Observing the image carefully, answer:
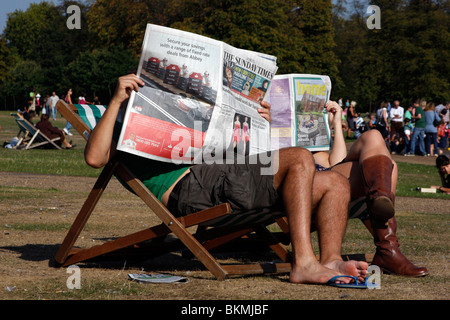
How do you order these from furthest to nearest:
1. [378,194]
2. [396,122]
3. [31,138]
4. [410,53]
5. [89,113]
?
[410,53], [396,122], [31,138], [89,113], [378,194]

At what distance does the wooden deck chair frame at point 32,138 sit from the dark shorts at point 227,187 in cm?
1444

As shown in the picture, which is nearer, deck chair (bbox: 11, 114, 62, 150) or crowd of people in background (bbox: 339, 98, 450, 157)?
deck chair (bbox: 11, 114, 62, 150)

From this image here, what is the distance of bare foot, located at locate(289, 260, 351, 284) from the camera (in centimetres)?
356

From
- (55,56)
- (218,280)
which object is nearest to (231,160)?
(218,280)

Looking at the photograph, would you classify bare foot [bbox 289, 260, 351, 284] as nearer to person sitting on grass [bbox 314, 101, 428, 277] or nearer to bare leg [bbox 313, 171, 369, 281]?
bare leg [bbox 313, 171, 369, 281]

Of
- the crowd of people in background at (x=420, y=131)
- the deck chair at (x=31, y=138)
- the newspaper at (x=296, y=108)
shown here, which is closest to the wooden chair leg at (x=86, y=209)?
the newspaper at (x=296, y=108)

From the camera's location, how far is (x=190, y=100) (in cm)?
387

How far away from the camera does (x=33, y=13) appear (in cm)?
9288

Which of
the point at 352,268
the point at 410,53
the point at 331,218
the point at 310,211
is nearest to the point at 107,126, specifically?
the point at 310,211

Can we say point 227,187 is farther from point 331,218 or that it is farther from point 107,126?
point 107,126

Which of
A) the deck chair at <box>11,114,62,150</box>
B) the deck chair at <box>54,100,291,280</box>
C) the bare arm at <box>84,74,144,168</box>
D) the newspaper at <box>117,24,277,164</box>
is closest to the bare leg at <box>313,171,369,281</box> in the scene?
the deck chair at <box>54,100,291,280</box>

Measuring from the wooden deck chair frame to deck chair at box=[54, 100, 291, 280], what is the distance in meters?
13.8

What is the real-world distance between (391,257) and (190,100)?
1.52 m

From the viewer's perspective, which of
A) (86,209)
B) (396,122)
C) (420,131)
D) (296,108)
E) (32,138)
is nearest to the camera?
(86,209)
